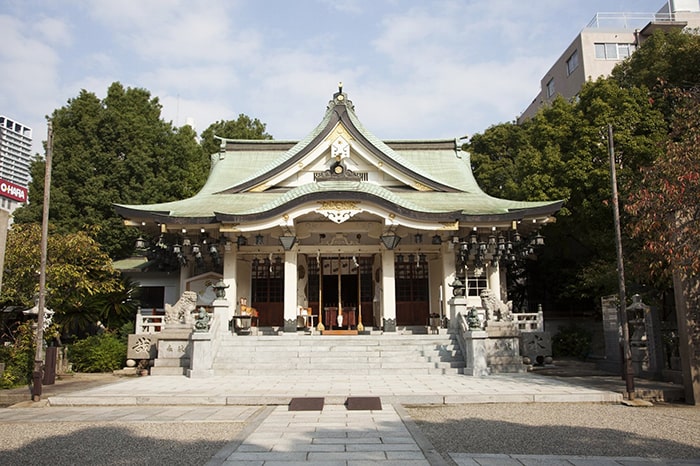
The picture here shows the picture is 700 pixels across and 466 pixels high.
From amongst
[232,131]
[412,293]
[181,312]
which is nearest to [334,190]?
[412,293]

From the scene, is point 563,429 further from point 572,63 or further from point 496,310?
point 572,63

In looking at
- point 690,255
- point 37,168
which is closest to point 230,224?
point 690,255

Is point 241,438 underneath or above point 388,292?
underneath

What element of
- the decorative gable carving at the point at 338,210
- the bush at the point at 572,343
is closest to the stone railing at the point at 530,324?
the bush at the point at 572,343

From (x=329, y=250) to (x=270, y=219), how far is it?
2868mm

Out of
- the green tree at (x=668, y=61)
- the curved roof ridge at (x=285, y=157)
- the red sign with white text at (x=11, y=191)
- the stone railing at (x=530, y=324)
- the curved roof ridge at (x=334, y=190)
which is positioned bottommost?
the stone railing at (x=530, y=324)

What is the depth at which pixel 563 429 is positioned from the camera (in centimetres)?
781

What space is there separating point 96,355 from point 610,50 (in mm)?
35976

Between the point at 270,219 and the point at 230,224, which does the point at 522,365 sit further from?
the point at 230,224

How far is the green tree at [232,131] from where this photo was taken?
3609cm

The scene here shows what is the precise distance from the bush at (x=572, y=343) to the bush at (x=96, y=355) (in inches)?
631

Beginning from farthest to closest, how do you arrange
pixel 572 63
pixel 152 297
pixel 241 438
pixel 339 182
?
pixel 572 63, pixel 152 297, pixel 339 182, pixel 241 438

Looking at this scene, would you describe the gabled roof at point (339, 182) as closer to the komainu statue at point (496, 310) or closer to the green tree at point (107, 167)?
the komainu statue at point (496, 310)

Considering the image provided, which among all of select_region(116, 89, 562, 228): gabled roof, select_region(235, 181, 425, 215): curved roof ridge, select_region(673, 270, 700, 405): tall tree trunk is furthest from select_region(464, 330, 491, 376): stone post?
select_region(235, 181, 425, 215): curved roof ridge
